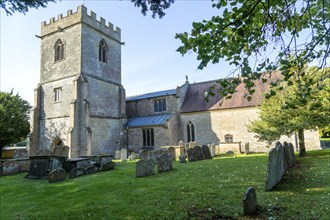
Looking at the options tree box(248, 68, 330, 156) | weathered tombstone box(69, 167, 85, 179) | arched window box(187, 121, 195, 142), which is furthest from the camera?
arched window box(187, 121, 195, 142)

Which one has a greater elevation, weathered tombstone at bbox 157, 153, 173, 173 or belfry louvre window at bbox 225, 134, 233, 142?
belfry louvre window at bbox 225, 134, 233, 142

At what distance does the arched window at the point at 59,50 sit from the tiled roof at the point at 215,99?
45.2ft

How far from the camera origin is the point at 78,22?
891 inches

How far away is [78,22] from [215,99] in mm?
15794

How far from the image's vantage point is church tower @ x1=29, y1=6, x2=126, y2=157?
2100cm

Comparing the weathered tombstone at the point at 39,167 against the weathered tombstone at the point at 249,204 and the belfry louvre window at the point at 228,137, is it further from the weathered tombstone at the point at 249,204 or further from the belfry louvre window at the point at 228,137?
the belfry louvre window at the point at 228,137

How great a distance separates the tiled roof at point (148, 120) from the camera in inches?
940

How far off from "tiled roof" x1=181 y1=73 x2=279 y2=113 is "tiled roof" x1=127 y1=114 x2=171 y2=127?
237 cm

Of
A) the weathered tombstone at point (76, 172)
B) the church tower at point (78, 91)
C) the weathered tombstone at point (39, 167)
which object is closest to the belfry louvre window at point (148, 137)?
the church tower at point (78, 91)

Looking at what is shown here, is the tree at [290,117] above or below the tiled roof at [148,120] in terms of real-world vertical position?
below

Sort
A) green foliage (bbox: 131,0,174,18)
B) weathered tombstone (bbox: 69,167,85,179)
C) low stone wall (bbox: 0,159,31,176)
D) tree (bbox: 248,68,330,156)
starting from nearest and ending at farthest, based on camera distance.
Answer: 1. green foliage (bbox: 131,0,174,18)
2. weathered tombstone (bbox: 69,167,85,179)
3. tree (bbox: 248,68,330,156)
4. low stone wall (bbox: 0,159,31,176)

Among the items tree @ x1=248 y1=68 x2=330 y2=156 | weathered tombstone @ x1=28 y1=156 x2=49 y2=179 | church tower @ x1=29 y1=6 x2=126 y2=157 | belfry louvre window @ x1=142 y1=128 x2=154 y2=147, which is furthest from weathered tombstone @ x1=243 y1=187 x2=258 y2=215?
belfry louvre window @ x1=142 y1=128 x2=154 y2=147

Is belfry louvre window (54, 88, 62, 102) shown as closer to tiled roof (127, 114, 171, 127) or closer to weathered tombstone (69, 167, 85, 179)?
tiled roof (127, 114, 171, 127)

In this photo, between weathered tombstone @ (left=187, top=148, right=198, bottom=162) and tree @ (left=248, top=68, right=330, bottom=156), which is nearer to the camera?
tree @ (left=248, top=68, right=330, bottom=156)
